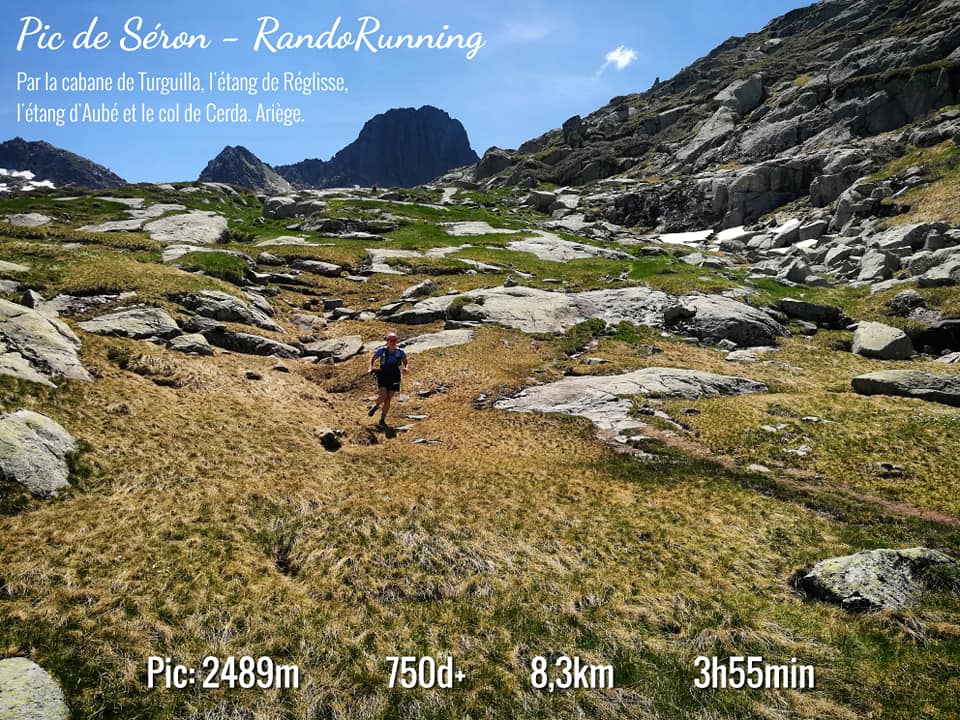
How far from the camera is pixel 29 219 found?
7806 centimetres

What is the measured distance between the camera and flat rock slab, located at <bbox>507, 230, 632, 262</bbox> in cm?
7512

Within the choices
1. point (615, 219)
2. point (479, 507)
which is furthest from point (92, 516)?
point (615, 219)

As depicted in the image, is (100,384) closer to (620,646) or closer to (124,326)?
(124,326)

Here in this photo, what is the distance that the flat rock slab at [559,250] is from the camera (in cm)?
7512

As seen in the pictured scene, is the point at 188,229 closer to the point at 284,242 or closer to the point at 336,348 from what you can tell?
the point at 284,242

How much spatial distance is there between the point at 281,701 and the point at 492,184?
197 m

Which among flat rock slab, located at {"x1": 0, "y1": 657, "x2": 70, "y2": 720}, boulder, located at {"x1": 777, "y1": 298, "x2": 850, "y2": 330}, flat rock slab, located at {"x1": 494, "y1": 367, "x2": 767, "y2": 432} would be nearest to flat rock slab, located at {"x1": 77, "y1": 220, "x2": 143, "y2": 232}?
flat rock slab, located at {"x1": 494, "y1": 367, "x2": 767, "y2": 432}

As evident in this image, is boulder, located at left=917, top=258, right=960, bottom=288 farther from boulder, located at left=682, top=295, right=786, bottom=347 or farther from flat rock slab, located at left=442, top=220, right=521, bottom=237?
flat rock slab, located at left=442, top=220, right=521, bottom=237

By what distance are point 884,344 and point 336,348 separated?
39735 millimetres

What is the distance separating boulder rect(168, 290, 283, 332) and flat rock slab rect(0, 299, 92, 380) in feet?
44.2

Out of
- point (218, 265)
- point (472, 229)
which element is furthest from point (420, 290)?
point (472, 229)

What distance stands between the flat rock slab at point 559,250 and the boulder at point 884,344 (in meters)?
41.9

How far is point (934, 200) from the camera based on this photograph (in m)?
65.1

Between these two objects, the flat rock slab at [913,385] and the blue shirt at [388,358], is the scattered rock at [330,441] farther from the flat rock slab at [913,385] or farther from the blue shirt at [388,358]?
the flat rock slab at [913,385]
